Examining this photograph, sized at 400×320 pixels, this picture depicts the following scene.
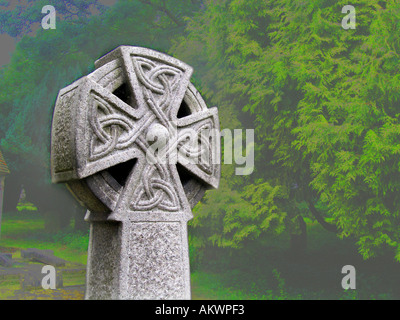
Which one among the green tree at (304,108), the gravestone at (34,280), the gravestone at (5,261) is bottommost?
the gravestone at (34,280)

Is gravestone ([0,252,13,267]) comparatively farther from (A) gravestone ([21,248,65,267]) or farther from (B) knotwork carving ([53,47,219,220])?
(B) knotwork carving ([53,47,219,220])

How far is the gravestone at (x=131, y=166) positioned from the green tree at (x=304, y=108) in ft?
17.5

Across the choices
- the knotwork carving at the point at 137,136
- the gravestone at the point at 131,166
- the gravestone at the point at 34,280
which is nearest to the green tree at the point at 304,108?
the gravestone at the point at 34,280

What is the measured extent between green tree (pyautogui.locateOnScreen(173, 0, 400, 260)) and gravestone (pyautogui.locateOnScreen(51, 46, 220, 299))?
5.33 m

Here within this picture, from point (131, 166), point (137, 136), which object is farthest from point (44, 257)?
point (137, 136)

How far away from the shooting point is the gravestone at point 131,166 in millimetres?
2889

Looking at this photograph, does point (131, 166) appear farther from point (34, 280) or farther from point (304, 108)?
point (34, 280)

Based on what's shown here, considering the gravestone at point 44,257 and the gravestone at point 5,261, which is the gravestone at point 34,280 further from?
the gravestone at point 5,261

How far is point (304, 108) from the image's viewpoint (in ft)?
28.3

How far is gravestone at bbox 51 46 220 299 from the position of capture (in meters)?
2.89

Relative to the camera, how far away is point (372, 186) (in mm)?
7539

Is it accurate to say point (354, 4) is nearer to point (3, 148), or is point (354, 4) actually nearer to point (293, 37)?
point (293, 37)

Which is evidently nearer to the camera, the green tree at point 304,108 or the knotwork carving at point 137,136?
the knotwork carving at point 137,136

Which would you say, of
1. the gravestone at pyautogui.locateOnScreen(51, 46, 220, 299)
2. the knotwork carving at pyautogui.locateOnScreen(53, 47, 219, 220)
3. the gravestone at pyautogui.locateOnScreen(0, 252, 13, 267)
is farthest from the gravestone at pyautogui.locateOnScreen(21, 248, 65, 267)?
the knotwork carving at pyautogui.locateOnScreen(53, 47, 219, 220)
